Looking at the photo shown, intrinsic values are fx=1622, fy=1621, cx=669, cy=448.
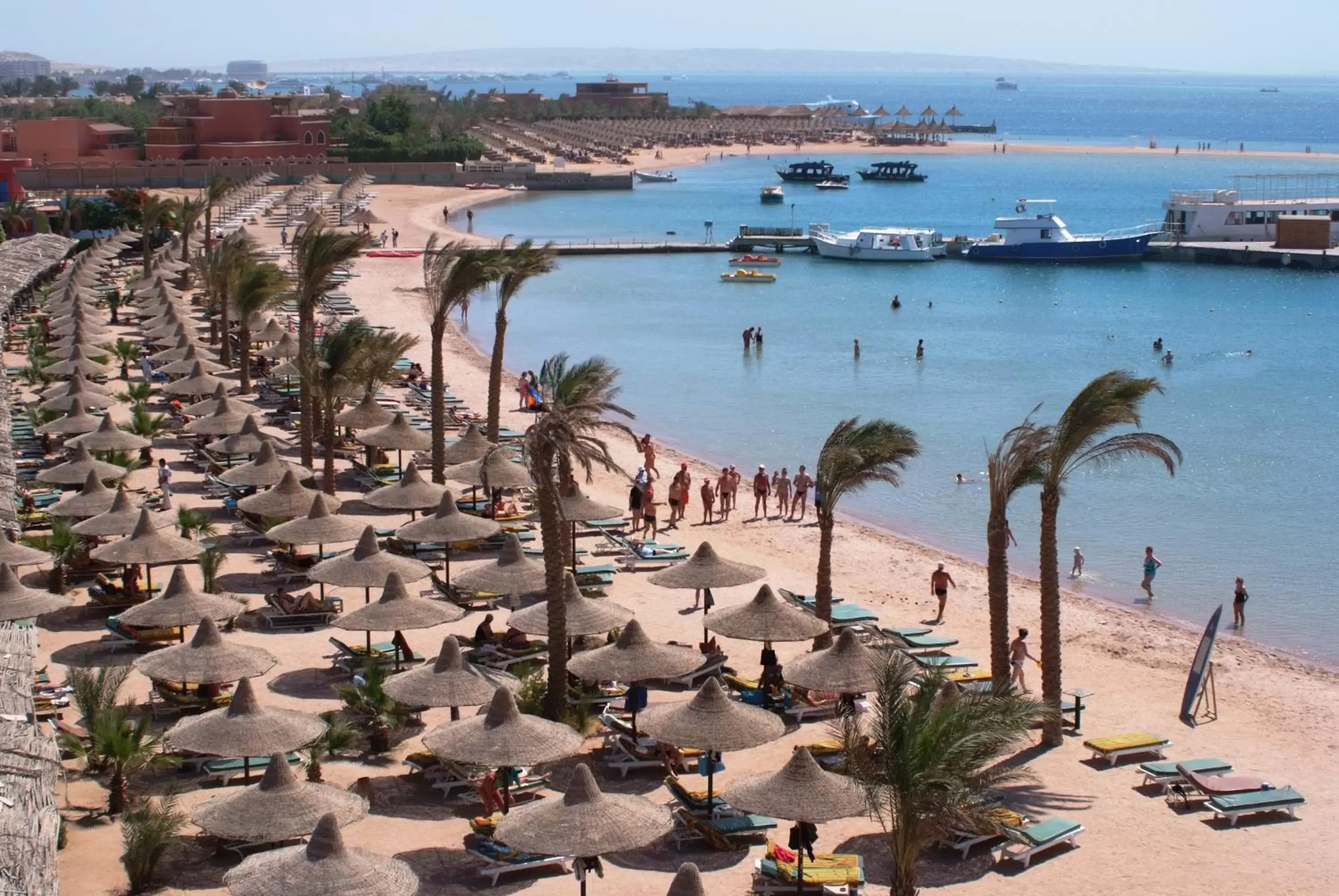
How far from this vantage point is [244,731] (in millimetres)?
13344

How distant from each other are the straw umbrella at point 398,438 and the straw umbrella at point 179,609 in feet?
26.3

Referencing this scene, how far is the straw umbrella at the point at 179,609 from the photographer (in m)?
16.5

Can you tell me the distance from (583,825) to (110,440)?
14573mm

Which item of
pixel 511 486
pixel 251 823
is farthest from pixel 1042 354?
pixel 251 823

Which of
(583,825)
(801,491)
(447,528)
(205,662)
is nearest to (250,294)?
(801,491)

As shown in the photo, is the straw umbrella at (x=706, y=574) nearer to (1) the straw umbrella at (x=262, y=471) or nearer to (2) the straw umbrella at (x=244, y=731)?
(2) the straw umbrella at (x=244, y=731)

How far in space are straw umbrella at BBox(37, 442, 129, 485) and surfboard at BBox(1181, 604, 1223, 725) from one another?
44.8 ft

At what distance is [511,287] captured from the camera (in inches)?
1069

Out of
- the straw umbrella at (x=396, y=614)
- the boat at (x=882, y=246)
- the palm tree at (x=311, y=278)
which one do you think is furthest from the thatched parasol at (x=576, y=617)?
the boat at (x=882, y=246)

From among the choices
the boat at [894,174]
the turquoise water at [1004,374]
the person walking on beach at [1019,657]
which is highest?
the boat at [894,174]

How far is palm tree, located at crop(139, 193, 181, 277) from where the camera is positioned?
49.8 meters

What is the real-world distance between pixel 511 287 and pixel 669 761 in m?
13.8

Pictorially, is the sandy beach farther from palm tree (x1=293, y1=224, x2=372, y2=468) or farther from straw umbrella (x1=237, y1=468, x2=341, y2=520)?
palm tree (x1=293, y1=224, x2=372, y2=468)

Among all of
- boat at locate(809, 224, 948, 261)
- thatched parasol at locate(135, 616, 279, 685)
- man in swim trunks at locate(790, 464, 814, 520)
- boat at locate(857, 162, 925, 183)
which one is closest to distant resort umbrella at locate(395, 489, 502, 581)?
thatched parasol at locate(135, 616, 279, 685)
